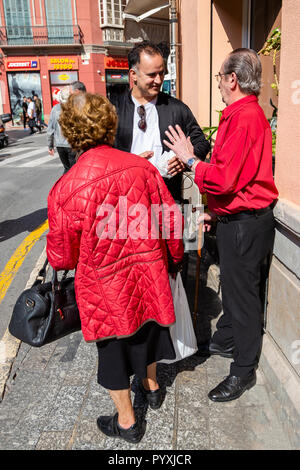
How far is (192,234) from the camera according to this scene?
482 cm

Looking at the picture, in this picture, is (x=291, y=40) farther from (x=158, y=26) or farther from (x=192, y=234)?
(x=158, y=26)

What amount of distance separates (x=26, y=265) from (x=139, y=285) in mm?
3215

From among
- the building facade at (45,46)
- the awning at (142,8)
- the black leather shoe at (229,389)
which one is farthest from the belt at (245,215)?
the building facade at (45,46)

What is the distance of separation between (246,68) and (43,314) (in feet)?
5.70

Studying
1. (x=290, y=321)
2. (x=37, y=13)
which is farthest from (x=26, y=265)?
(x=37, y=13)

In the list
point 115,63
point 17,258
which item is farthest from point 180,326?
point 115,63

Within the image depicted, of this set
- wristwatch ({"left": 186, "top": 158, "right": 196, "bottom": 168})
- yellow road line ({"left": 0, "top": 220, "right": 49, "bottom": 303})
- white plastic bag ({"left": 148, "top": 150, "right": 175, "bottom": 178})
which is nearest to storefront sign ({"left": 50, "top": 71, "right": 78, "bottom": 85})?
yellow road line ({"left": 0, "top": 220, "right": 49, "bottom": 303})

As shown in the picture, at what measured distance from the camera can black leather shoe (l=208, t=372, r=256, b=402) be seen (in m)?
2.61

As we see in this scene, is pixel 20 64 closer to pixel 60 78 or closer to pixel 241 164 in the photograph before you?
pixel 60 78

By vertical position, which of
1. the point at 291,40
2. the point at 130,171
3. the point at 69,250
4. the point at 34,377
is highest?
the point at 291,40

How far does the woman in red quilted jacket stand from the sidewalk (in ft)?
0.65

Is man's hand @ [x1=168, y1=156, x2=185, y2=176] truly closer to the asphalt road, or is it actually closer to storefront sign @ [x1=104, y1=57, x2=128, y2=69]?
the asphalt road

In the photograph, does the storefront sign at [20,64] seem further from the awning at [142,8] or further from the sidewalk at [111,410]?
the sidewalk at [111,410]

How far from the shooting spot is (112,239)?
206 centimetres
